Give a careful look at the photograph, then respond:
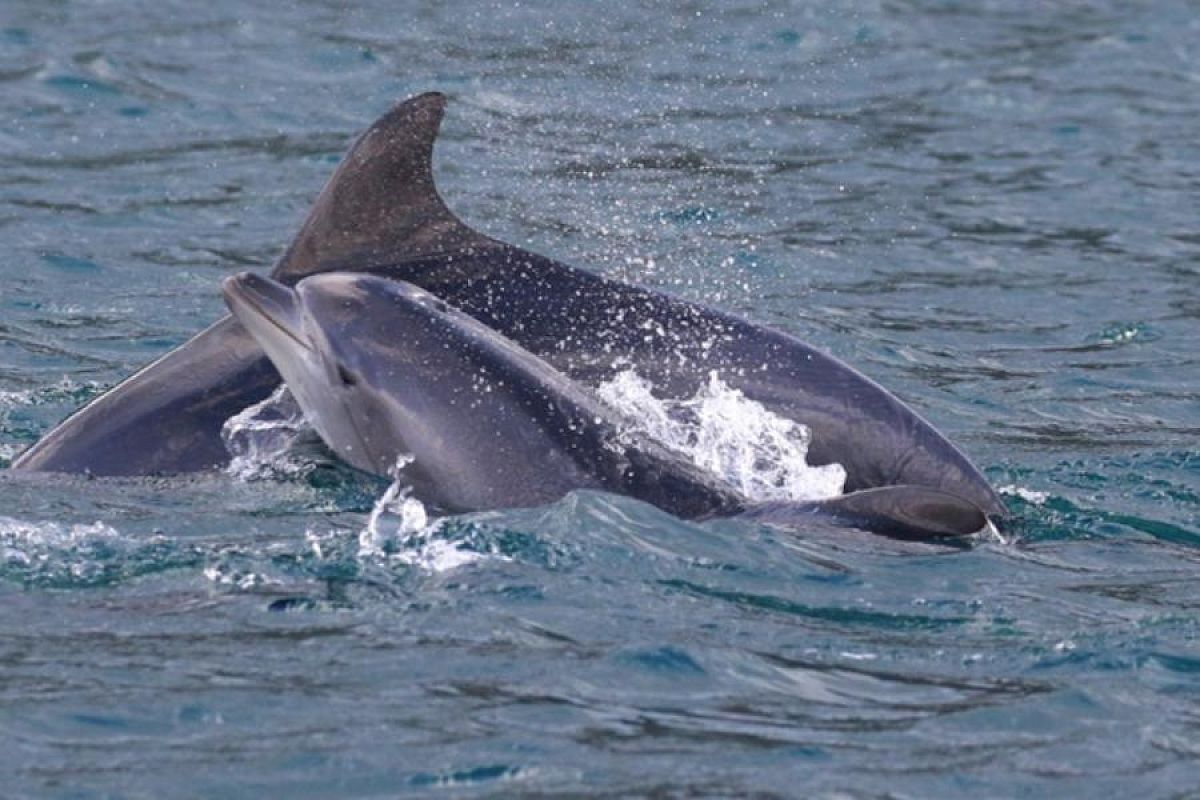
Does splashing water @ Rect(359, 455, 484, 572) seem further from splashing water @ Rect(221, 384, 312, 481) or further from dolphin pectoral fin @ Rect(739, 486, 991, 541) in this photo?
dolphin pectoral fin @ Rect(739, 486, 991, 541)

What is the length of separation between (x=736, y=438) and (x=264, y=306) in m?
2.09

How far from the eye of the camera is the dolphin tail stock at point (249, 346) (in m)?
10.1

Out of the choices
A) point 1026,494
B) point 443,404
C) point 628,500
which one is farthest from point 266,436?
point 1026,494

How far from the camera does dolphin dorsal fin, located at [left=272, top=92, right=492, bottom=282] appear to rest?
10.6 meters

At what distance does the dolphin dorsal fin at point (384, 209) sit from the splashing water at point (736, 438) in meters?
1.19

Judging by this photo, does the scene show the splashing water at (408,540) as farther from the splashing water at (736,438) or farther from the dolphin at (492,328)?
the dolphin at (492,328)

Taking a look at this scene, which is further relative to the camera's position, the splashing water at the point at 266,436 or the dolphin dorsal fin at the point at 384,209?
the dolphin dorsal fin at the point at 384,209

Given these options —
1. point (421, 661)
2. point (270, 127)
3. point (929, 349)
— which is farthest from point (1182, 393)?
point (270, 127)

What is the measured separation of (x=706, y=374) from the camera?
10297mm

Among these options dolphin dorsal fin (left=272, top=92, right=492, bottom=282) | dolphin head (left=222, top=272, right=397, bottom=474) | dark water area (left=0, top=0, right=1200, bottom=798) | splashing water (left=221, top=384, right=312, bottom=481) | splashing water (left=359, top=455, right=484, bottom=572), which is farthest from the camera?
dolphin dorsal fin (left=272, top=92, right=492, bottom=282)

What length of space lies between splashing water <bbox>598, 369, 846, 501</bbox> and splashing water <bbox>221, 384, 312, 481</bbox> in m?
1.34

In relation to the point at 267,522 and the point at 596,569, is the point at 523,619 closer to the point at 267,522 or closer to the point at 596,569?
the point at 596,569

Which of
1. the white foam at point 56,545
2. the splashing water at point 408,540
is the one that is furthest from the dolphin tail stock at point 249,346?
the splashing water at point 408,540

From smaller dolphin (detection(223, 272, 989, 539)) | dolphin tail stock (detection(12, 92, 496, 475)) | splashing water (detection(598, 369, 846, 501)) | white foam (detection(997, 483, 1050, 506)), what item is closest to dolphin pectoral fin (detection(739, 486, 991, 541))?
smaller dolphin (detection(223, 272, 989, 539))
